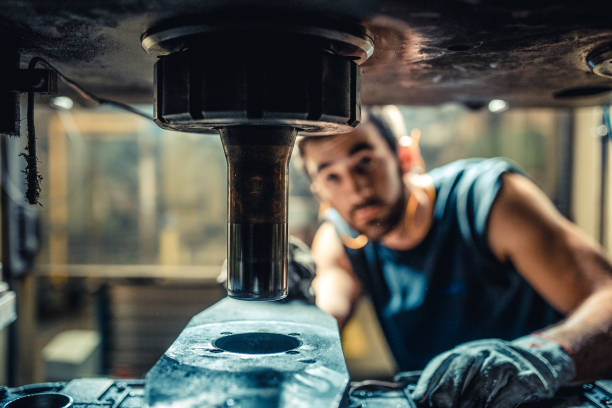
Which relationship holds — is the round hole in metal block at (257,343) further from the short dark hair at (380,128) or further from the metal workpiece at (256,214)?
the short dark hair at (380,128)

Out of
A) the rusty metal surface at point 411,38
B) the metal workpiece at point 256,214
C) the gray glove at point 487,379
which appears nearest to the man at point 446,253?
the gray glove at point 487,379

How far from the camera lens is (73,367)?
330cm

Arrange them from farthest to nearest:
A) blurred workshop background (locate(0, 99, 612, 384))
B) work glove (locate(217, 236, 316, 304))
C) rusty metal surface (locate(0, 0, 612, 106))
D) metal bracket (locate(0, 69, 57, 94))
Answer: blurred workshop background (locate(0, 99, 612, 384)) → work glove (locate(217, 236, 316, 304)) → metal bracket (locate(0, 69, 57, 94)) → rusty metal surface (locate(0, 0, 612, 106))

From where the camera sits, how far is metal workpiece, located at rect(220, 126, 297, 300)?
0.80 m

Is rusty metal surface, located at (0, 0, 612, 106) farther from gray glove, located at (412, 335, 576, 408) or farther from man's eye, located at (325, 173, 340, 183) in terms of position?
man's eye, located at (325, 173, 340, 183)

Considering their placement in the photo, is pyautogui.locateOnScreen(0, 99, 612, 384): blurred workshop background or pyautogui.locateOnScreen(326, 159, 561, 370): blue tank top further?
pyautogui.locateOnScreen(0, 99, 612, 384): blurred workshop background

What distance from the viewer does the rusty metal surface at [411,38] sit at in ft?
1.98

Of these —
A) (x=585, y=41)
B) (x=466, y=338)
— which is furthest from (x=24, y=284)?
(x=585, y=41)

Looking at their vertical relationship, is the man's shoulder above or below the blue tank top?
above

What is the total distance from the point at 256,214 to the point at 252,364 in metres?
0.23

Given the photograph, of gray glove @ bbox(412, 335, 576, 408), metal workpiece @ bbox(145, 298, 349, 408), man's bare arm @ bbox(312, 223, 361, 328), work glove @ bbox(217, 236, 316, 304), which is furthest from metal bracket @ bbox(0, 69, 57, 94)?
man's bare arm @ bbox(312, 223, 361, 328)

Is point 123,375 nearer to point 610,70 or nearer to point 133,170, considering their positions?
point 133,170

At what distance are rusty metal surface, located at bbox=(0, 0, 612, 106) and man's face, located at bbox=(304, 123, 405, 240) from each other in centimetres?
78

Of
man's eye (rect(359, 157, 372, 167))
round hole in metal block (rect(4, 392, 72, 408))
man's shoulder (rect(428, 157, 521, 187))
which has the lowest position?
round hole in metal block (rect(4, 392, 72, 408))
